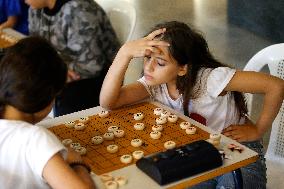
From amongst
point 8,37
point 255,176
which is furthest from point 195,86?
point 8,37

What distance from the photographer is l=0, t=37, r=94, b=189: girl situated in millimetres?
1246

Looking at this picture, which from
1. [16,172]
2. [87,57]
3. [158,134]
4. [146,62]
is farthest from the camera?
[87,57]

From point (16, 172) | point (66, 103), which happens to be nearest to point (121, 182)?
point (16, 172)

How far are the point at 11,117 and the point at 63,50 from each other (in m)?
1.33

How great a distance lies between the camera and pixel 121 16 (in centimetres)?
280

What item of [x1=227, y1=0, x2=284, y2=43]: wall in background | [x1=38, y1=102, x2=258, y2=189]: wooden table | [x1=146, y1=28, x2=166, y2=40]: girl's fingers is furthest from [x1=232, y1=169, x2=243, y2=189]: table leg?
[x1=227, y1=0, x2=284, y2=43]: wall in background

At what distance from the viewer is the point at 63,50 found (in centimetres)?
268

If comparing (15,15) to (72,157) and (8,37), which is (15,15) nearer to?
(8,37)

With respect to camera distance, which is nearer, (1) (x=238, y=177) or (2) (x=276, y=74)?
(1) (x=238, y=177)

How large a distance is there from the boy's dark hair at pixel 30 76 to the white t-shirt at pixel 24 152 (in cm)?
6

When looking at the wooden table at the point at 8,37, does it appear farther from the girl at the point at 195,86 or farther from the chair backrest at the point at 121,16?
the girl at the point at 195,86

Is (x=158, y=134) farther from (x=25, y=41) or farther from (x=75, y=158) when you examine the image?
(x=25, y=41)

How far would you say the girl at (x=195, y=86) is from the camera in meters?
1.84

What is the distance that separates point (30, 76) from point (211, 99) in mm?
825
